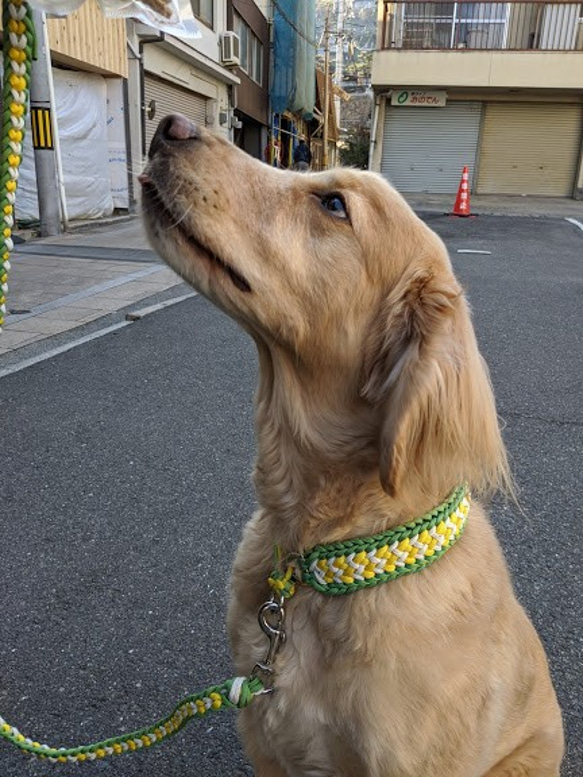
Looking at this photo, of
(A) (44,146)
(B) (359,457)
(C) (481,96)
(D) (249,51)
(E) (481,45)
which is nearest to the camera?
(B) (359,457)

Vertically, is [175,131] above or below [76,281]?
above

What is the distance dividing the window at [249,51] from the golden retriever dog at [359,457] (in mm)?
24316

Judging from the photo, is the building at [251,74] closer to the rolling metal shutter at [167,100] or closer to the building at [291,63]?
the building at [291,63]

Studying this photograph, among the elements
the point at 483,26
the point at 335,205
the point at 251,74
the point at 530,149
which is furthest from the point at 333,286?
the point at 251,74

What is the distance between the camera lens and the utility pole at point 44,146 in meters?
10.1

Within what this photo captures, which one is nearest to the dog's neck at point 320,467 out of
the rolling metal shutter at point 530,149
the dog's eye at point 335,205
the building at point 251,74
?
the dog's eye at point 335,205

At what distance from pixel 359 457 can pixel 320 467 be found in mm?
107

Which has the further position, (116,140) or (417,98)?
(417,98)

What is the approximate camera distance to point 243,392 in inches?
187

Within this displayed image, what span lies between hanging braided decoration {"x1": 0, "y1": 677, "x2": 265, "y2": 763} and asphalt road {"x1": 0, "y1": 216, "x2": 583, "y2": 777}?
40cm

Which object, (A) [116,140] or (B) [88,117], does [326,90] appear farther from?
(B) [88,117]

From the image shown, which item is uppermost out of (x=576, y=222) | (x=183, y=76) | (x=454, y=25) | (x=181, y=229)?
(x=454, y=25)

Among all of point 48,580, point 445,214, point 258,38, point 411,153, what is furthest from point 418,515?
point 258,38

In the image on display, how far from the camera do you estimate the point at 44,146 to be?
10.7 metres
